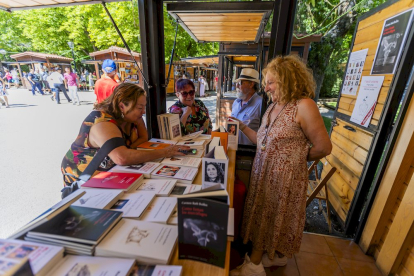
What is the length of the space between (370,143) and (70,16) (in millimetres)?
20198

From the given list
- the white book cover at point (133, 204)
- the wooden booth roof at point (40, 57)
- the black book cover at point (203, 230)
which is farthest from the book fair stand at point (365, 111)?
the wooden booth roof at point (40, 57)

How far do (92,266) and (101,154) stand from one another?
0.92 m

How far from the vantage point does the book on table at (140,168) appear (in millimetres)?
1415

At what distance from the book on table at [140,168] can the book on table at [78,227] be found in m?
0.50

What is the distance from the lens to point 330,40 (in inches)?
322

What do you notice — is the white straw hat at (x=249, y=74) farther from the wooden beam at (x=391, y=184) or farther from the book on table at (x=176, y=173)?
the book on table at (x=176, y=173)

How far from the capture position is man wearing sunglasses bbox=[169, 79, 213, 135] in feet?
8.05

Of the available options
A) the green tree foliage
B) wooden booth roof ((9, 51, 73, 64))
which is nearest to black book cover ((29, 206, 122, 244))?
the green tree foliage

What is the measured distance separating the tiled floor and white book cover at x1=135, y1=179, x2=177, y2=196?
5.00 feet

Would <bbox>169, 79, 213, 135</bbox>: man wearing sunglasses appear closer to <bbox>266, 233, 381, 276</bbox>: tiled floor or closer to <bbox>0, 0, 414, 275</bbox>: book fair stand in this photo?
<bbox>0, 0, 414, 275</bbox>: book fair stand

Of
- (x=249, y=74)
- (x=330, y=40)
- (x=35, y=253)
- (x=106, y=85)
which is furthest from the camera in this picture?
(x=330, y=40)

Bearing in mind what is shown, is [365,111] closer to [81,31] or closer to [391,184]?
[391,184]

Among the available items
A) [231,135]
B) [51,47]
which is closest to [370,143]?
[231,135]

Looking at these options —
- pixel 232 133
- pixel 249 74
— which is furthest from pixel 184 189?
pixel 249 74
